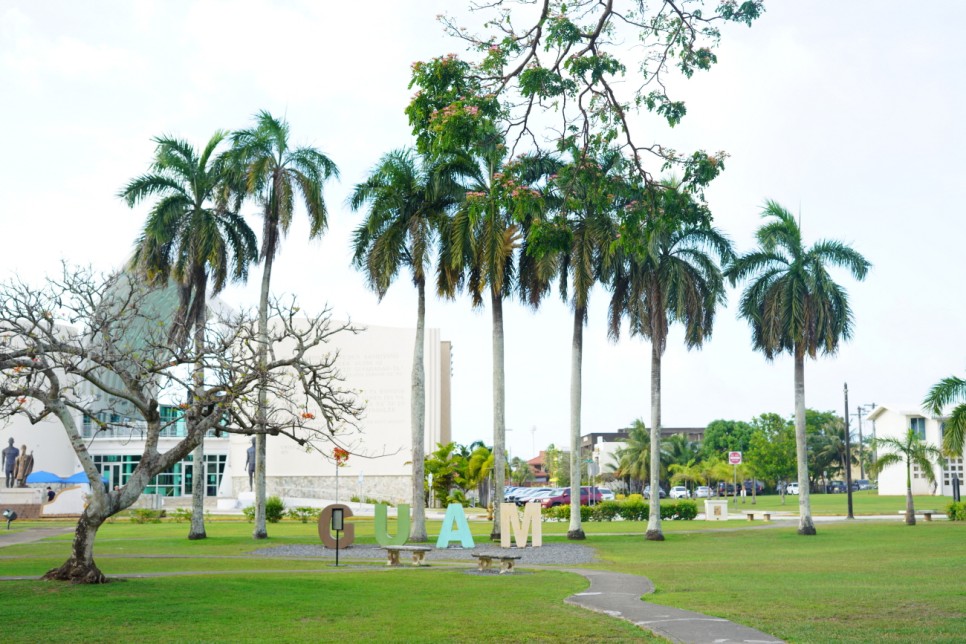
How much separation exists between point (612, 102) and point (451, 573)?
1196 cm

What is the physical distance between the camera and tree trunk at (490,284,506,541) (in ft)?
106

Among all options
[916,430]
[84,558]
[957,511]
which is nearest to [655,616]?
[84,558]

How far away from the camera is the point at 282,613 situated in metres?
14.0

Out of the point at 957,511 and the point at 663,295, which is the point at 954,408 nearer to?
the point at 663,295

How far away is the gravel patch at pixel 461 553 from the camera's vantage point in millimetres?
25670

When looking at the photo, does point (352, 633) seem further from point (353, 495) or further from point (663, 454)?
point (663, 454)

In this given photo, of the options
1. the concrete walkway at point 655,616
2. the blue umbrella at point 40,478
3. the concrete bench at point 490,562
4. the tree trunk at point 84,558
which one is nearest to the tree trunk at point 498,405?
the concrete bench at point 490,562

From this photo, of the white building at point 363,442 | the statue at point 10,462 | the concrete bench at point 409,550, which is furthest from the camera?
the white building at point 363,442

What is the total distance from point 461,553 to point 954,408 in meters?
15.2

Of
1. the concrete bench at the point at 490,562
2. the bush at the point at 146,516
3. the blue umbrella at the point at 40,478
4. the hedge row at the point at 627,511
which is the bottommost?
the bush at the point at 146,516

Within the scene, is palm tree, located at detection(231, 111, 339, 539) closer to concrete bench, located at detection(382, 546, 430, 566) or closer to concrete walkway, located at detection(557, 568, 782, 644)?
concrete bench, located at detection(382, 546, 430, 566)

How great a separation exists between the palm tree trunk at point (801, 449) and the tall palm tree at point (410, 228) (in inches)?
543

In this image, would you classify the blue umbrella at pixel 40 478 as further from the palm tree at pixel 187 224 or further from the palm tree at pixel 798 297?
the palm tree at pixel 798 297

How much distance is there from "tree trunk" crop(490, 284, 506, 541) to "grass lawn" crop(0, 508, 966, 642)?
518 centimetres
